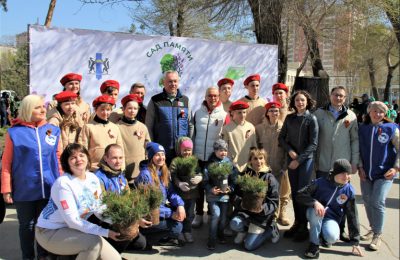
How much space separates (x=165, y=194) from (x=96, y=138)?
1006mm

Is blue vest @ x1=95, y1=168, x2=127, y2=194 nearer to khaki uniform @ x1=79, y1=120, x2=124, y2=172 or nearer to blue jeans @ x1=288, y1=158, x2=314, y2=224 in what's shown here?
khaki uniform @ x1=79, y1=120, x2=124, y2=172

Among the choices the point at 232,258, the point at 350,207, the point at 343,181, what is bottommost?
the point at 232,258

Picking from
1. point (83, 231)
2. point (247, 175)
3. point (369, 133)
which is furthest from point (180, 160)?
point (369, 133)

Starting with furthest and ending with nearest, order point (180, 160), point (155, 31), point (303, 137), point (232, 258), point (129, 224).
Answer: point (155, 31)
point (303, 137)
point (180, 160)
point (232, 258)
point (129, 224)

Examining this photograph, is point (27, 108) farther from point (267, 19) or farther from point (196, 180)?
point (267, 19)

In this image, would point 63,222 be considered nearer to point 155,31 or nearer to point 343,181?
point 343,181

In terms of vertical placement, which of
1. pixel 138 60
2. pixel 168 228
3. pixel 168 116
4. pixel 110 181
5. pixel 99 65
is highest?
pixel 138 60

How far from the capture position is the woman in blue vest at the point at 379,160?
4.62 meters

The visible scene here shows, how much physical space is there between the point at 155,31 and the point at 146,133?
11.6 metres

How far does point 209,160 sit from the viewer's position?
487 centimetres

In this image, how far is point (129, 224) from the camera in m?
3.37

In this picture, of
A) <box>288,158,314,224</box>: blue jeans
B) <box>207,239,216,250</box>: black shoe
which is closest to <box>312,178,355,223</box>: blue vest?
<box>288,158,314,224</box>: blue jeans

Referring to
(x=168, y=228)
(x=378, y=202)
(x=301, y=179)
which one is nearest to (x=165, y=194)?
(x=168, y=228)

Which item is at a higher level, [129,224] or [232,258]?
[129,224]
